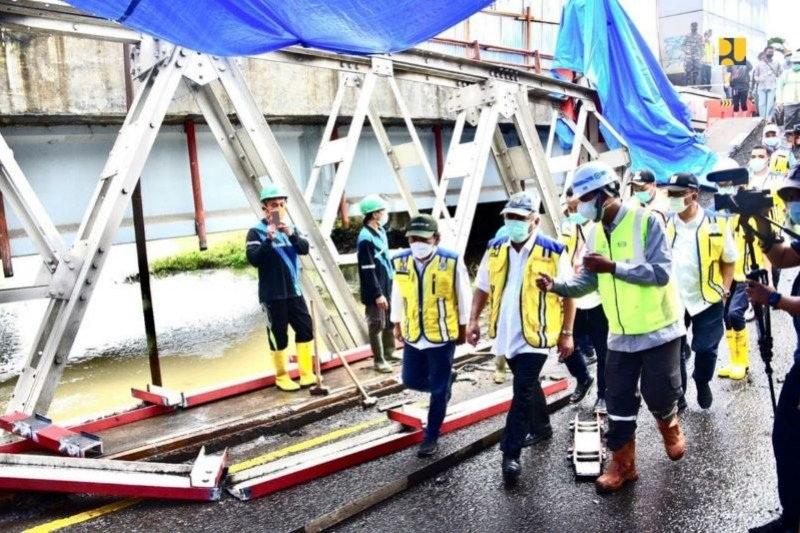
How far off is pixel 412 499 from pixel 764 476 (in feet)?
7.12

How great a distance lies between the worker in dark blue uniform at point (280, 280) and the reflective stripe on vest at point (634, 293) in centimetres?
297

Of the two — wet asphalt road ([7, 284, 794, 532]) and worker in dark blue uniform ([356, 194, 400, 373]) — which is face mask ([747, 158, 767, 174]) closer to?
wet asphalt road ([7, 284, 794, 532])

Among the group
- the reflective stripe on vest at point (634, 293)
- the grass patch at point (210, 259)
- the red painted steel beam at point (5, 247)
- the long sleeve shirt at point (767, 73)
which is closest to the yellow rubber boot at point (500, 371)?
the reflective stripe on vest at point (634, 293)

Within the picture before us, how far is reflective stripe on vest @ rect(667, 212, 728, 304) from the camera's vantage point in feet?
16.7

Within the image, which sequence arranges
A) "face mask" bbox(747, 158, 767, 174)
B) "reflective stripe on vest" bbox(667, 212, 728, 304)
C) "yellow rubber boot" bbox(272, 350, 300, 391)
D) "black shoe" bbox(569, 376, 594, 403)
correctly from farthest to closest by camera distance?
"face mask" bbox(747, 158, 767, 174) → "yellow rubber boot" bbox(272, 350, 300, 391) → "black shoe" bbox(569, 376, 594, 403) → "reflective stripe on vest" bbox(667, 212, 728, 304)

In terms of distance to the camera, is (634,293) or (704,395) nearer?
(634,293)

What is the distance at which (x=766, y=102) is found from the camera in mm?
15422

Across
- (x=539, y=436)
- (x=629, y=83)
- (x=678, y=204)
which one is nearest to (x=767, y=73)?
(x=629, y=83)

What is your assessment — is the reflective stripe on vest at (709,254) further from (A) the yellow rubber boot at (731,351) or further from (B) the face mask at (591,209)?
(B) the face mask at (591,209)

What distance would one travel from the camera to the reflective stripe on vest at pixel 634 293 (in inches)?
152

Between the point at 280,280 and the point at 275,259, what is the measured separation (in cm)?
20

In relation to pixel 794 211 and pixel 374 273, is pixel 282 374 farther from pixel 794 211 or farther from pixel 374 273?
pixel 794 211

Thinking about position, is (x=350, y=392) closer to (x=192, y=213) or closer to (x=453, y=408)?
(x=453, y=408)

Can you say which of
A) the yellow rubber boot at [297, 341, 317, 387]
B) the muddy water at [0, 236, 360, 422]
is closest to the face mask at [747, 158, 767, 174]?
the yellow rubber boot at [297, 341, 317, 387]
